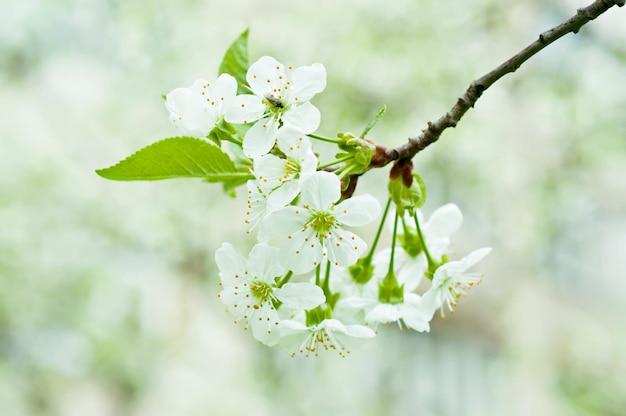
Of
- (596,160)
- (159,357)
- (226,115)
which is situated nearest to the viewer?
(226,115)

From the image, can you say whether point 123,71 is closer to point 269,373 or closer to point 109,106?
point 109,106

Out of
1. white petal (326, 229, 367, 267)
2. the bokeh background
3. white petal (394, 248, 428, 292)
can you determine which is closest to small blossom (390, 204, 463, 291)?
white petal (394, 248, 428, 292)

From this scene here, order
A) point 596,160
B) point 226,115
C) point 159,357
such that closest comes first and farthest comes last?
point 226,115, point 596,160, point 159,357

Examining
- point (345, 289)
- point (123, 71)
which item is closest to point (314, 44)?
point (123, 71)

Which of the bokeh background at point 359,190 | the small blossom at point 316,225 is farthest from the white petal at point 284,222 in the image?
the bokeh background at point 359,190

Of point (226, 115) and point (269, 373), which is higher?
point (269, 373)

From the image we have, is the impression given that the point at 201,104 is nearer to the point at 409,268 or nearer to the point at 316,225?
the point at 316,225
